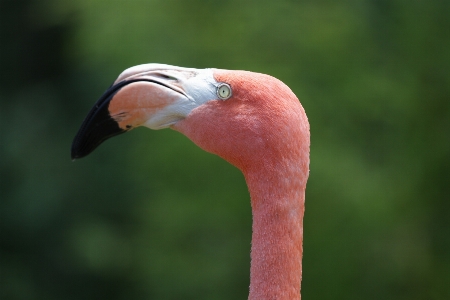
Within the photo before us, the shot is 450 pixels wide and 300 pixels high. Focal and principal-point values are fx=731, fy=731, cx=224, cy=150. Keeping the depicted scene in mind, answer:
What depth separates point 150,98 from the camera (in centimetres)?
200

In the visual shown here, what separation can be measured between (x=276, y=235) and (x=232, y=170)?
3143 mm

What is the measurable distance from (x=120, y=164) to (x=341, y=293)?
75.8 inches

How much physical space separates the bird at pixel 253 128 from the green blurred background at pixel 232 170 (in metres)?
2.81

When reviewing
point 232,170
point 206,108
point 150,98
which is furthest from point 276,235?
point 232,170

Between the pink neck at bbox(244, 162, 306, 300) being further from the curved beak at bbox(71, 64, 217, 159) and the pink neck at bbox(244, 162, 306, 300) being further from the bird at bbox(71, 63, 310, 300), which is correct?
the curved beak at bbox(71, 64, 217, 159)

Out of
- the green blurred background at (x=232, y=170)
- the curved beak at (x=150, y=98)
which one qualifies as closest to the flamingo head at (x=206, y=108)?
the curved beak at (x=150, y=98)

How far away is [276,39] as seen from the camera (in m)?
5.11

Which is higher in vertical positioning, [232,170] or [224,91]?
[224,91]

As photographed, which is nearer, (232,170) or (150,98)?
(150,98)

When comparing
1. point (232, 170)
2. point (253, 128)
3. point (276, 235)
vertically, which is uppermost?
point (253, 128)

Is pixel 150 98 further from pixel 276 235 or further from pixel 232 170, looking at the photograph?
pixel 232 170

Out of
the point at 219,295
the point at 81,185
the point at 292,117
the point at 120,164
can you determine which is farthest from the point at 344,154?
the point at 292,117

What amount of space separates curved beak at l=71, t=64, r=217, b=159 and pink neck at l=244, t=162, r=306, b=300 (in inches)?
10.7

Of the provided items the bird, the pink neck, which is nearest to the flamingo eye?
the bird
